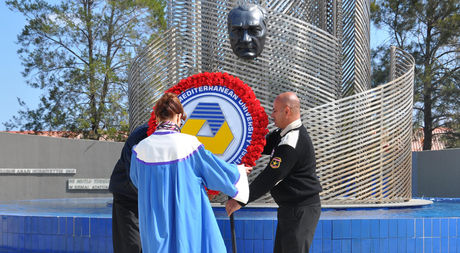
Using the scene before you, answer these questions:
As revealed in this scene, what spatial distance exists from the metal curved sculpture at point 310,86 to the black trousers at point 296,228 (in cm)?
359

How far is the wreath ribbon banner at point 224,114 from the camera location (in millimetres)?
4004

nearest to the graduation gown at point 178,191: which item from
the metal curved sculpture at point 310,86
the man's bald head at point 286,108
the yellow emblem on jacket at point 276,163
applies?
the yellow emblem on jacket at point 276,163

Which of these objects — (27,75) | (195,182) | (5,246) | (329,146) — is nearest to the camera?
(195,182)

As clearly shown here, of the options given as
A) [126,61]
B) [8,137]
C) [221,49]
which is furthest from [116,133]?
[221,49]

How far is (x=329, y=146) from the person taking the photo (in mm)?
7285

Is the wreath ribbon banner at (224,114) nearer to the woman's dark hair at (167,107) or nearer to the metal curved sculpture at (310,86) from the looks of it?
the woman's dark hair at (167,107)

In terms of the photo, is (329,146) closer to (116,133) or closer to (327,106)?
(327,106)

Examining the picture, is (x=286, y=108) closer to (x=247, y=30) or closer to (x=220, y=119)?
(x=220, y=119)

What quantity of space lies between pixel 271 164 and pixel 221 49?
161 inches

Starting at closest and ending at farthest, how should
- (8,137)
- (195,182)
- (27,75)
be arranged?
(195,182), (8,137), (27,75)

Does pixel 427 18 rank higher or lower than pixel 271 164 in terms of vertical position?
higher

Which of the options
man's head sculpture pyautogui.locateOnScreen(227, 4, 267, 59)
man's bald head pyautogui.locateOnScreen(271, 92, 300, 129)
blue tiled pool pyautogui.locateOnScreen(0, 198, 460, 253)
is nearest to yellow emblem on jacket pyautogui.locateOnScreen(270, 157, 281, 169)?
man's bald head pyautogui.locateOnScreen(271, 92, 300, 129)

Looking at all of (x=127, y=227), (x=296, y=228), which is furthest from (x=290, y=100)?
(x=127, y=227)

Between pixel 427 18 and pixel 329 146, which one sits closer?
pixel 329 146
